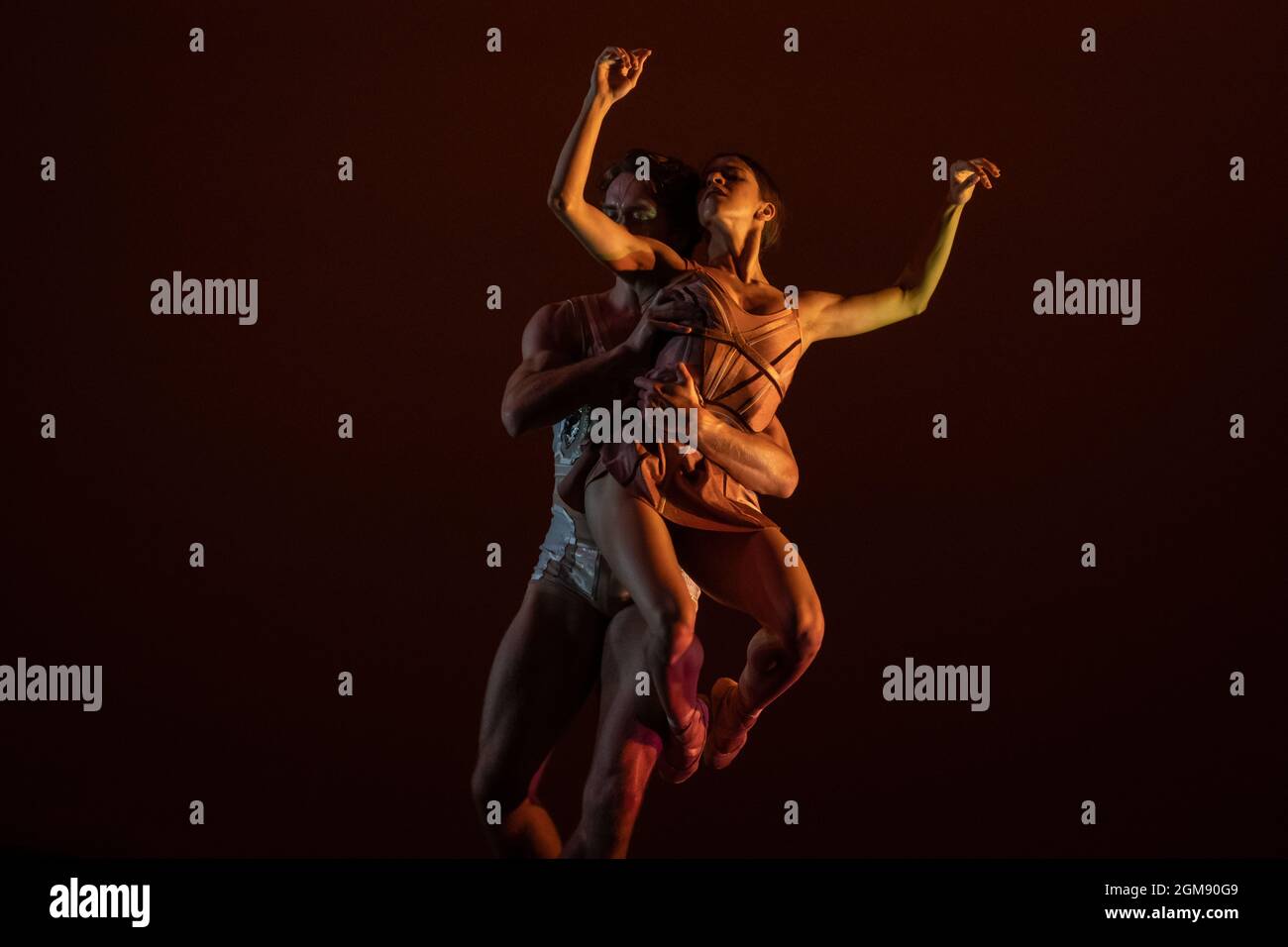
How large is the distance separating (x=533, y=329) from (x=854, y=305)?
0.68 m

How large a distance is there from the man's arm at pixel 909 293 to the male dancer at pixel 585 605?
263 millimetres

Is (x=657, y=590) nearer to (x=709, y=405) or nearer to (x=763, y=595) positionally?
(x=763, y=595)

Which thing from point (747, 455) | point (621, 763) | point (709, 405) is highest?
point (709, 405)

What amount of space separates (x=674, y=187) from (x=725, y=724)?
1.15 m

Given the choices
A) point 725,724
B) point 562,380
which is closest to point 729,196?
point 562,380

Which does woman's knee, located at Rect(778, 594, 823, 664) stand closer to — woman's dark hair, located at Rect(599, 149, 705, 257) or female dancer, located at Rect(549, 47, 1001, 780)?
female dancer, located at Rect(549, 47, 1001, 780)

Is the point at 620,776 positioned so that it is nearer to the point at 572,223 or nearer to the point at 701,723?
the point at 701,723

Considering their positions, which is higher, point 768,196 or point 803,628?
point 768,196

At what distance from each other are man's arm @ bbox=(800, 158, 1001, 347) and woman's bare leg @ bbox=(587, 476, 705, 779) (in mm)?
569

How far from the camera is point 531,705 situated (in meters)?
4.06

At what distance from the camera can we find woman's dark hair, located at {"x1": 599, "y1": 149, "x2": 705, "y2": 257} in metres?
4.16

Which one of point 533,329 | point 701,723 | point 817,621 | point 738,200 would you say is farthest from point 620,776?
point 738,200

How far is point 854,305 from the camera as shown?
4133 mm

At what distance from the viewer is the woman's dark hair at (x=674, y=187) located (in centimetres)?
416
